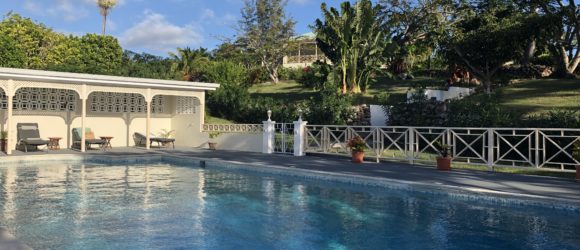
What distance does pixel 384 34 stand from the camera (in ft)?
82.1

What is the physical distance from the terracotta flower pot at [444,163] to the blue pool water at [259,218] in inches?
117

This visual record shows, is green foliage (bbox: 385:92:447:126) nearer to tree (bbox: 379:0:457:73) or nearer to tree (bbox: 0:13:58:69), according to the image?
tree (bbox: 379:0:457:73)

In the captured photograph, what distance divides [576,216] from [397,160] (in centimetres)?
699

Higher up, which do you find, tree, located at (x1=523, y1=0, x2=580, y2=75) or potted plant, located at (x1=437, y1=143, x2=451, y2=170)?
tree, located at (x1=523, y1=0, x2=580, y2=75)

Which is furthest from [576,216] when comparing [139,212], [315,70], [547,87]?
[547,87]

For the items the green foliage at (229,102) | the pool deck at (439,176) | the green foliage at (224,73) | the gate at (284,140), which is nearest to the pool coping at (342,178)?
the pool deck at (439,176)

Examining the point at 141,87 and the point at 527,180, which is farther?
the point at 141,87

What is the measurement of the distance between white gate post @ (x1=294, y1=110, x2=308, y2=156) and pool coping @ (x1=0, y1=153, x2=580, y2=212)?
2.95 metres

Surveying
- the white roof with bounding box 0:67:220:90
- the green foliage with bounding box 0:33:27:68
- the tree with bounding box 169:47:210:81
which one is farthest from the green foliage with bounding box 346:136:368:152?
the green foliage with bounding box 0:33:27:68

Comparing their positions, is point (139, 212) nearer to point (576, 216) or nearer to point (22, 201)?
point (22, 201)

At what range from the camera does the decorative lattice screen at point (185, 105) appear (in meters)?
21.0

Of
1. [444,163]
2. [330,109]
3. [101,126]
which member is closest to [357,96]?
[330,109]

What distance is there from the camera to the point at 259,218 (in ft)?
23.2

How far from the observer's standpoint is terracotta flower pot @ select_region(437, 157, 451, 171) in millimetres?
11719
